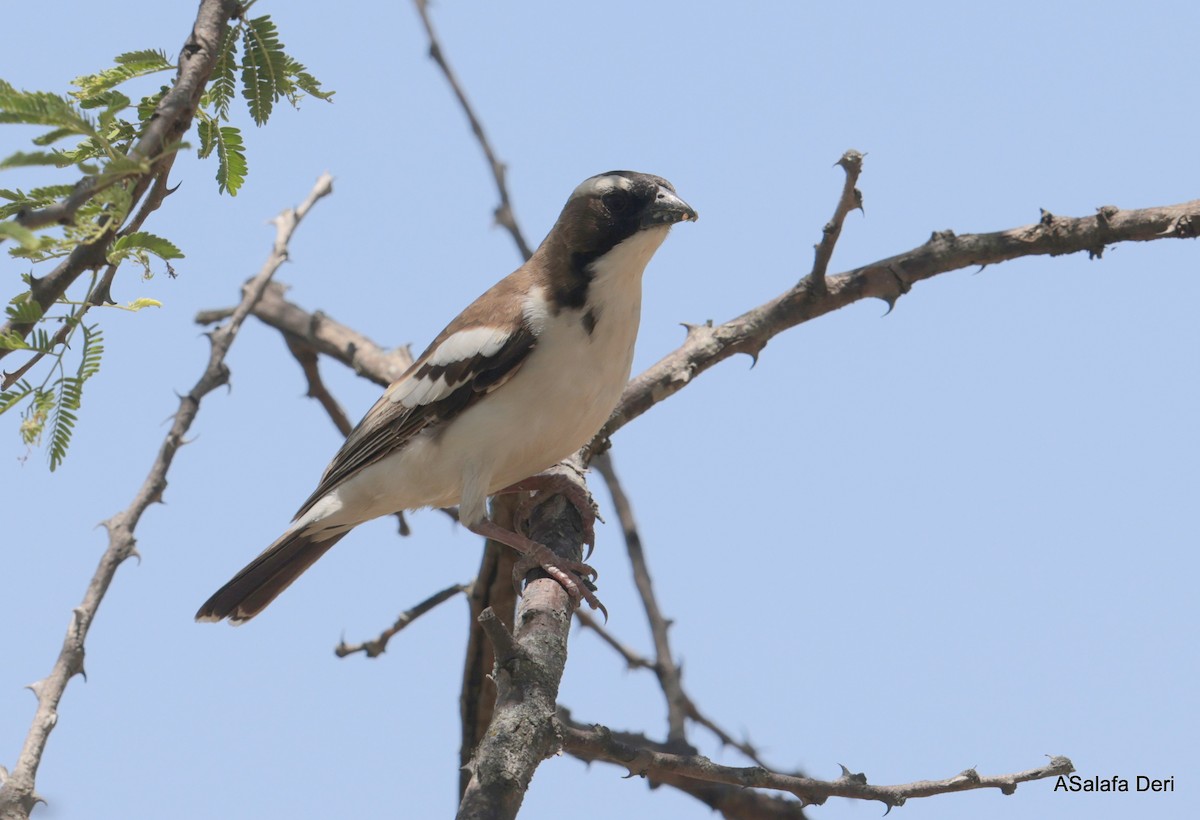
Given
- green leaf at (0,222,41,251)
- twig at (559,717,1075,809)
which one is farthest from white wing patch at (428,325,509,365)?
green leaf at (0,222,41,251)

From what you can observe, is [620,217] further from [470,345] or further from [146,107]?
[146,107]

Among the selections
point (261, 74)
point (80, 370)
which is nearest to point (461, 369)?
point (261, 74)

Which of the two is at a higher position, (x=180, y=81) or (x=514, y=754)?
(x=180, y=81)

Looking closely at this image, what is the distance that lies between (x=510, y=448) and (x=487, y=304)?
81 cm

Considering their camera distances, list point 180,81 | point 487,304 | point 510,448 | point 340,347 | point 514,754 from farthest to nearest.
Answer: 1. point 340,347
2. point 487,304
3. point 510,448
4. point 514,754
5. point 180,81

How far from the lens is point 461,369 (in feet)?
17.7

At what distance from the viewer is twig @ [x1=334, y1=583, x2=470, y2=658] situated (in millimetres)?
6256

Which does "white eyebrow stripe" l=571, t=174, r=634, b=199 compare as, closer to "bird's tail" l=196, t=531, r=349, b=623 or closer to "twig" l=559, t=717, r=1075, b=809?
"bird's tail" l=196, t=531, r=349, b=623

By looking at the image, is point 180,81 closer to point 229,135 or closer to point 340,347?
point 229,135

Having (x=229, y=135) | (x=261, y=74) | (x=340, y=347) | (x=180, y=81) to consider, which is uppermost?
(x=340, y=347)

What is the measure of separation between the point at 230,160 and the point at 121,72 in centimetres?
40

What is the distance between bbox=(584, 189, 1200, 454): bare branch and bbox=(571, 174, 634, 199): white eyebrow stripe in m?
0.95

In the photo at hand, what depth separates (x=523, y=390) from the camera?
204 inches

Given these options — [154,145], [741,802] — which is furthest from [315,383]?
[154,145]
